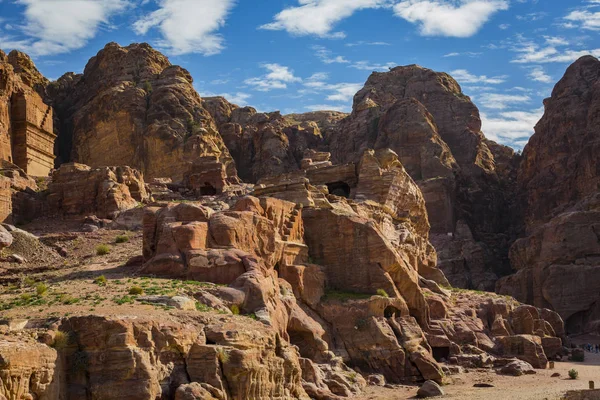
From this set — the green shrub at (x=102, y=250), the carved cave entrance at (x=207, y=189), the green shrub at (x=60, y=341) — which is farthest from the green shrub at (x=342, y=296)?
the carved cave entrance at (x=207, y=189)

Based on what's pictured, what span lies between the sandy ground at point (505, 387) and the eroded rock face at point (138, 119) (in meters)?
34.8

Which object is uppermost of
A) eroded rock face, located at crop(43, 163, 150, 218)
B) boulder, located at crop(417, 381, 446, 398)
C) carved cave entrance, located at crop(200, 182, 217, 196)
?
carved cave entrance, located at crop(200, 182, 217, 196)

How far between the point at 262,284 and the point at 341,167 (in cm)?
2960

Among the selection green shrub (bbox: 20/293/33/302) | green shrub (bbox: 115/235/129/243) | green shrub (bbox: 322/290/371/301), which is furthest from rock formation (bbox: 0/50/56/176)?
green shrub (bbox: 20/293/33/302)

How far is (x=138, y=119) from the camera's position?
83938mm

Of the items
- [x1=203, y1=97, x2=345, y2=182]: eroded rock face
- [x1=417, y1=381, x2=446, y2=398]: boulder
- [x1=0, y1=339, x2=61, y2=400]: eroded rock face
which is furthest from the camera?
[x1=203, y1=97, x2=345, y2=182]: eroded rock face

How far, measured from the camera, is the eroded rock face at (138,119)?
82.4 metres

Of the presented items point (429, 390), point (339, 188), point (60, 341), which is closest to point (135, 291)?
point (60, 341)

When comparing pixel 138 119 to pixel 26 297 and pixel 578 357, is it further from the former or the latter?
pixel 26 297

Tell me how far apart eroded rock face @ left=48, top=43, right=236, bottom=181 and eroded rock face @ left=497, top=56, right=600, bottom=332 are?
30.5 metres

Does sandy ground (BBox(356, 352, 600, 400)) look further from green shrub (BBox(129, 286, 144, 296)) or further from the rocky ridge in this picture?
green shrub (BBox(129, 286, 144, 296))

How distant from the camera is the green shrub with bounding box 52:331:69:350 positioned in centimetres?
2814

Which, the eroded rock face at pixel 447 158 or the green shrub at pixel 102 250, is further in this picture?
the eroded rock face at pixel 447 158

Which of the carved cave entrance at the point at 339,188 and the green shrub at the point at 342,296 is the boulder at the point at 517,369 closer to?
the green shrub at the point at 342,296
